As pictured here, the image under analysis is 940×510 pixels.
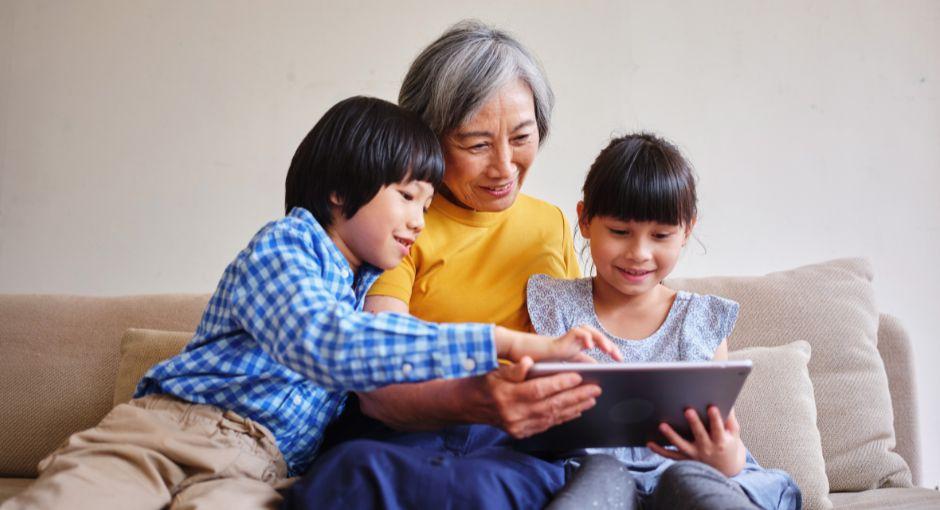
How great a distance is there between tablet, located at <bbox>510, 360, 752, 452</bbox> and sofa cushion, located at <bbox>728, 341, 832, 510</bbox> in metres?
0.50

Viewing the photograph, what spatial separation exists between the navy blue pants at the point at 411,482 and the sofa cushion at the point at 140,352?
0.69 meters

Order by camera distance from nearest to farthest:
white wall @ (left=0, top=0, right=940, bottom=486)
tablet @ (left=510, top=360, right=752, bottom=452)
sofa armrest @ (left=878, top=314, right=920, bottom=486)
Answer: tablet @ (left=510, top=360, right=752, bottom=452)
sofa armrest @ (left=878, top=314, right=920, bottom=486)
white wall @ (left=0, top=0, right=940, bottom=486)

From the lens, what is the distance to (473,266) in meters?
1.66

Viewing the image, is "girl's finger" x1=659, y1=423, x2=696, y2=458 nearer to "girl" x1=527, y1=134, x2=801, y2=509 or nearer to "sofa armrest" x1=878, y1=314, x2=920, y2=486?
"girl" x1=527, y1=134, x2=801, y2=509

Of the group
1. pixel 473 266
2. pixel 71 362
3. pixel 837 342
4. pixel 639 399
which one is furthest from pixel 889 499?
pixel 71 362

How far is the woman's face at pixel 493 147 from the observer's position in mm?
1577

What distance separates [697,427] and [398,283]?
1.88 feet

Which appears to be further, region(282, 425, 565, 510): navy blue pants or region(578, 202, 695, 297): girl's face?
region(578, 202, 695, 297): girl's face

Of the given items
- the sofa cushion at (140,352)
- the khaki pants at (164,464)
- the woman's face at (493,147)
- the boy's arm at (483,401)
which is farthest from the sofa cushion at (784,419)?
the sofa cushion at (140,352)

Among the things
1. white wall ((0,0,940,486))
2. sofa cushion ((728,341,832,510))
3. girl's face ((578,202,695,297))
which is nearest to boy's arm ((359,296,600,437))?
girl's face ((578,202,695,297))

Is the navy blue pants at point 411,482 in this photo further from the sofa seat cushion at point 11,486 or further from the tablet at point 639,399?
the sofa seat cushion at point 11,486

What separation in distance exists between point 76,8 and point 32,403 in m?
1.13

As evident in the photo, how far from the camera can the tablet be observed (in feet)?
3.59

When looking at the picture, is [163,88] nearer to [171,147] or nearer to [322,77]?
[171,147]
